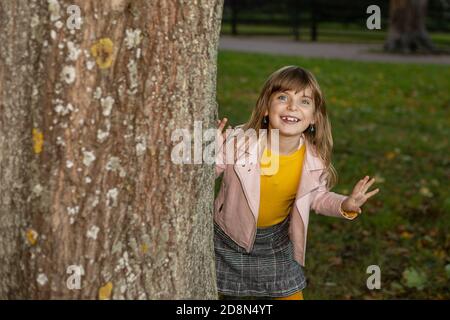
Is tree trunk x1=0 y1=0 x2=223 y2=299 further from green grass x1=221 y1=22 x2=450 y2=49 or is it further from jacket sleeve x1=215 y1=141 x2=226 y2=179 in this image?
green grass x1=221 y1=22 x2=450 y2=49

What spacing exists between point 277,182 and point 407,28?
16690 millimetres

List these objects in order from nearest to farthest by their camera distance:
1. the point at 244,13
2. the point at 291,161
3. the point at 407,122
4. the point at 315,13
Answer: the point at 291,161, the point at 407,122, the point at 315,13, the point at 244,13

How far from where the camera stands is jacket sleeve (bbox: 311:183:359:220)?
10.1 feet

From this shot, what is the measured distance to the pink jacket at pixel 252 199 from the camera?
3078 mm

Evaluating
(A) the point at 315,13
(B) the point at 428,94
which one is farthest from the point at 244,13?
(B) the point at 428,94

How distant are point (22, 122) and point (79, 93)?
21 cm

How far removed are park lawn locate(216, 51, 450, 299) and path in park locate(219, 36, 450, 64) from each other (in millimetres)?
3973

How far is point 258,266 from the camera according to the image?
10.6 feet

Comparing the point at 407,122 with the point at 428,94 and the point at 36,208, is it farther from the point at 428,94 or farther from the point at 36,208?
the point at 36,208

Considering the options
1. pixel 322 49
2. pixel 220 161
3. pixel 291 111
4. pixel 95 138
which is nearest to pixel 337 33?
pixel 322 49

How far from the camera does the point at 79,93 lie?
2.19 meters

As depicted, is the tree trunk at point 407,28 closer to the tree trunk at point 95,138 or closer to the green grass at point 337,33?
the green grass at point 337,33

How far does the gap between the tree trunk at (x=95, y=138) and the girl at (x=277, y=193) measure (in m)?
0.72
